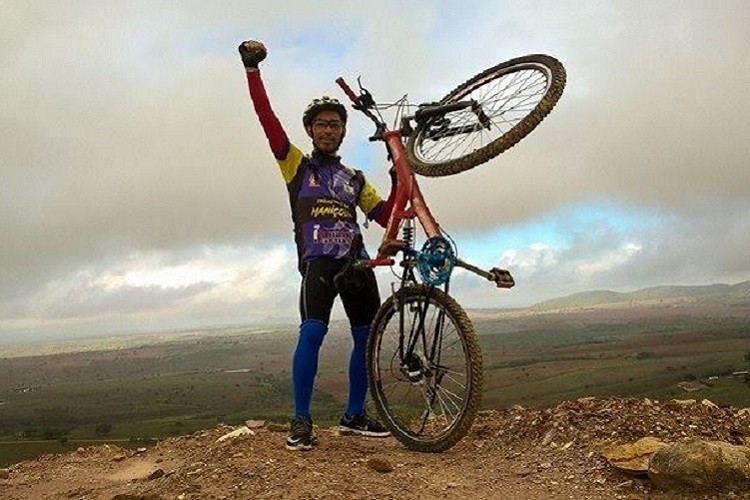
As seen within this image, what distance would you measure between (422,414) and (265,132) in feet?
11.3

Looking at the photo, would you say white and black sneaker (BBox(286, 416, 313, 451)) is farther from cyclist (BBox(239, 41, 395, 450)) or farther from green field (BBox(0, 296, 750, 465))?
green field (BBox(0, 296, 750, 465))

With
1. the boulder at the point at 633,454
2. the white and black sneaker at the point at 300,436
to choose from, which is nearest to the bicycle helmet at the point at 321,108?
the white and black sneaker at the point at 300,436

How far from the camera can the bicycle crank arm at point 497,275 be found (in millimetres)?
5371

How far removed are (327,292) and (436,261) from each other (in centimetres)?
128

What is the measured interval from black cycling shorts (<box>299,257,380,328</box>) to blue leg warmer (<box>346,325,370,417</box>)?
0.41ft

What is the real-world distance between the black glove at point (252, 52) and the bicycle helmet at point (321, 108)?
0.83 m

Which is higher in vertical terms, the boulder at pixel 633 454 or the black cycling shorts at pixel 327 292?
the black cycling shorts at pixel 327 292

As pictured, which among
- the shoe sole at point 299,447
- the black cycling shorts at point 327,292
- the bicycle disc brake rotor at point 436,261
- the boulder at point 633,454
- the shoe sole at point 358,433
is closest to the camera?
the boulder at point 633,454

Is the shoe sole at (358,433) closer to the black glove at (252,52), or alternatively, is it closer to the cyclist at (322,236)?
the cyclist at (322,236)

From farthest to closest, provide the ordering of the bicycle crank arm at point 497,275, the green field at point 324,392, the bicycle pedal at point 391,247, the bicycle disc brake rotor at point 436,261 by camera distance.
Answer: the green field at point 324,392 → the bicycle pedal at point 391,247 → the bicycle disc brake rotor at point 436,261 → the bicycle crank arm at point 497,275

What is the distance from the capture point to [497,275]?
550cm

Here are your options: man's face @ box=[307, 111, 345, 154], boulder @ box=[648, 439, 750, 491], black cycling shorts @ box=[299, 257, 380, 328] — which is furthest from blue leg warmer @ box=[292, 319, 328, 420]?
boulder @ box=[648, 439, 750, 491]

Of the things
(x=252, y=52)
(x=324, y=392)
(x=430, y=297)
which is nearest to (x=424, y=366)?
(x=430, y=297)

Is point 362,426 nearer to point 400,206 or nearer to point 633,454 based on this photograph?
point 400,206
